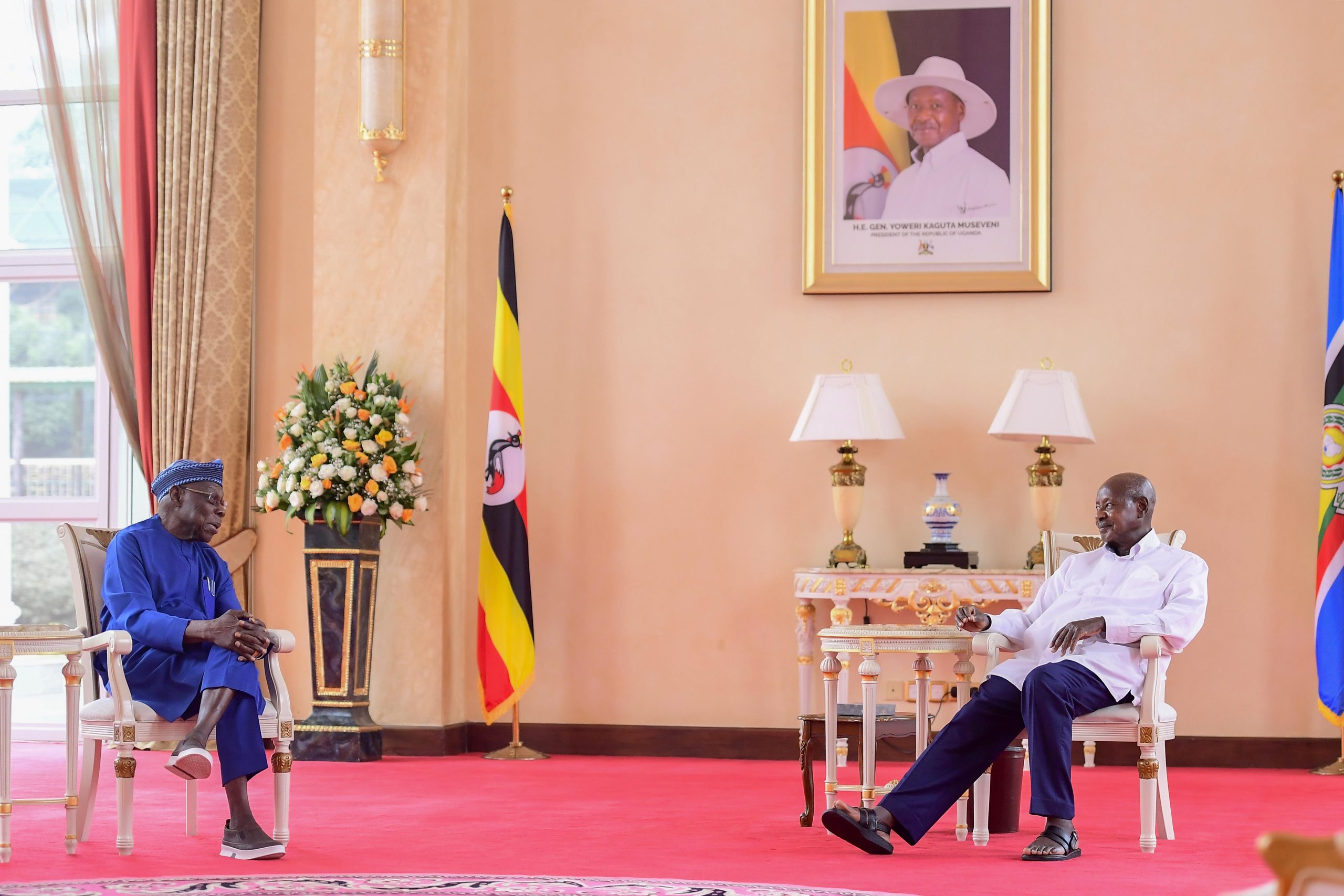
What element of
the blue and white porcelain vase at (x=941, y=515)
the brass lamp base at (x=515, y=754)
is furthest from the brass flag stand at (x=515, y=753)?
the blue and white porcelain vase at (x=941, y=515)

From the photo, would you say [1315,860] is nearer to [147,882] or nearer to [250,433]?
[147,882]

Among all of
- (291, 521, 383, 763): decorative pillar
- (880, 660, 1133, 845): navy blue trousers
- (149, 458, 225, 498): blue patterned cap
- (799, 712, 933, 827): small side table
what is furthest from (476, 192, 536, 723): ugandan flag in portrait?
(880, 660, 1133, 845): navy blue trousers

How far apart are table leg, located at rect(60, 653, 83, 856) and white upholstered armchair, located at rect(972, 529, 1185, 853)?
112 inches

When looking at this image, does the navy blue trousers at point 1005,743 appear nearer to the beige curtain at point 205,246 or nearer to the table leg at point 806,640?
the table leg at point 806,640

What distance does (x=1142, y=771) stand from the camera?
4.34m

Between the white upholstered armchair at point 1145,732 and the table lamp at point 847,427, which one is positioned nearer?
the white upholstered armchair at point 1145,732

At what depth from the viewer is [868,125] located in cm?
708

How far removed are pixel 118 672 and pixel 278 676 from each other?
1.55 feet

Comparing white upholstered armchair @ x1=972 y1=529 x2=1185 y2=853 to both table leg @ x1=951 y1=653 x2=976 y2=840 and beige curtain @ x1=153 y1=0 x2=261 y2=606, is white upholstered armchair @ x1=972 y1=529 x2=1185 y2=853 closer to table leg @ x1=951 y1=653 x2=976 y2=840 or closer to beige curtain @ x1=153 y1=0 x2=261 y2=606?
table leg @ x1=951 y1=653 x2=976 y2=840

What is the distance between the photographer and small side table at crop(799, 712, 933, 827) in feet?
15.8

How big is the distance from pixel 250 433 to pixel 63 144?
1896 mm

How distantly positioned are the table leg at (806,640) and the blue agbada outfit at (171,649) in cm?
269

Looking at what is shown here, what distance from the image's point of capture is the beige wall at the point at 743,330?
22.3ft

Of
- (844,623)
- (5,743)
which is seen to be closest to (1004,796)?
(844,623)
